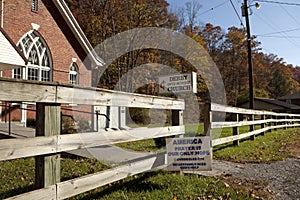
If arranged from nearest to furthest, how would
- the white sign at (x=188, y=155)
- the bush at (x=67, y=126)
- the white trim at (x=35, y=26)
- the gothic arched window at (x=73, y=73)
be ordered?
the white sign at (x=188, y=155) → the bush at (x=67, y=126) → the white trim at (x=35, y=26) → the gothic arched window at (x=73, y=73)

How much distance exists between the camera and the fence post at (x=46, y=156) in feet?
8.55

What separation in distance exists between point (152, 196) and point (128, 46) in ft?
71.1

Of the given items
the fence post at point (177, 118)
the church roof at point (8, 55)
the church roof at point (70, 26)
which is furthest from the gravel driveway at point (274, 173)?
the church roof at point (70, 26)

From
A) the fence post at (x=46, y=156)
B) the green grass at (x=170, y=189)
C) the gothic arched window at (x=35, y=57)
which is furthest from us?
the gothic arched window at (x=35, y=57)

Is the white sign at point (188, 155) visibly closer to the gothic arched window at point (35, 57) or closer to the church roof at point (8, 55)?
the church roof at point (8, 55)

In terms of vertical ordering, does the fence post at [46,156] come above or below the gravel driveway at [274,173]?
above

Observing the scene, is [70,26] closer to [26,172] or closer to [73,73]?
[73,73]

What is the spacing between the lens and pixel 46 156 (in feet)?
8.59

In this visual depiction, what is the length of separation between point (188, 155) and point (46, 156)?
2.44m

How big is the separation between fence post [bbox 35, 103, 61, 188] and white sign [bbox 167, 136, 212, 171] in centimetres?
220

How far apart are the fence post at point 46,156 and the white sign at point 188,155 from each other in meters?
2.20

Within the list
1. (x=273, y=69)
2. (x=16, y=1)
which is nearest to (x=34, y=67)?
(x=16, y=1)

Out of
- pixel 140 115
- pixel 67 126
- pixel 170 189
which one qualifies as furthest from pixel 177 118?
pixel 140 115

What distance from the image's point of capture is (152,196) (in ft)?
11.9
